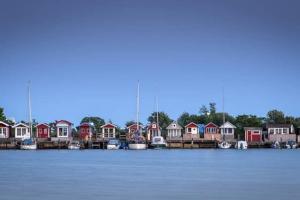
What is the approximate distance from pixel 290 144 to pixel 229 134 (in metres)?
11.8

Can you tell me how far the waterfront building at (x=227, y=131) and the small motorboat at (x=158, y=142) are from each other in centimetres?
1276

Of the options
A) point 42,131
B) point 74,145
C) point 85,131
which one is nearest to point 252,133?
point 85,131

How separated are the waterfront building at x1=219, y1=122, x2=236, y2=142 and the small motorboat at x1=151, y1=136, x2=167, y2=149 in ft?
41.9

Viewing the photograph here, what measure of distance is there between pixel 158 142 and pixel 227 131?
15801 mm

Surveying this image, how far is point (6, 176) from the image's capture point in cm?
5784

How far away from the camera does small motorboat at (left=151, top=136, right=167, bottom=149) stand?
125 meters

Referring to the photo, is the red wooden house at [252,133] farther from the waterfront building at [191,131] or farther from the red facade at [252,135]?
the waterfront building at [191,131]

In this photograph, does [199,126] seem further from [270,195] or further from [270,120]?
[270,195]

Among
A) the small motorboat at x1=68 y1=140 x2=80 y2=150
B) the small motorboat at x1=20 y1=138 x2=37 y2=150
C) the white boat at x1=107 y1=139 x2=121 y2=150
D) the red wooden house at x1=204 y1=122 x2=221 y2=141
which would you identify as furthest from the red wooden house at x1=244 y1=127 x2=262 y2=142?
the small motorboat at x1=20 y1=138 x2=37 y2=150

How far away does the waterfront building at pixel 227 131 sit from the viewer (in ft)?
435

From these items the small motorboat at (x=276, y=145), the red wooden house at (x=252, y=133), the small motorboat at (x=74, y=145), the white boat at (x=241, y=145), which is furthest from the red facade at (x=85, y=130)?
the small motorboat at (x=276, y=145)

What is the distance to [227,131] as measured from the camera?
13312 centimetres

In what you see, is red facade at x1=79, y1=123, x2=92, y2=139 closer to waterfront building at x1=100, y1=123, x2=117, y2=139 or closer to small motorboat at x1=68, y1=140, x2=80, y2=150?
waterfront building at x1=100, y1=123, x2=117, y2=139

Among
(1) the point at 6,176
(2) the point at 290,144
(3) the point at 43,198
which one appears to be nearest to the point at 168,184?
(3) the point at 43,198
